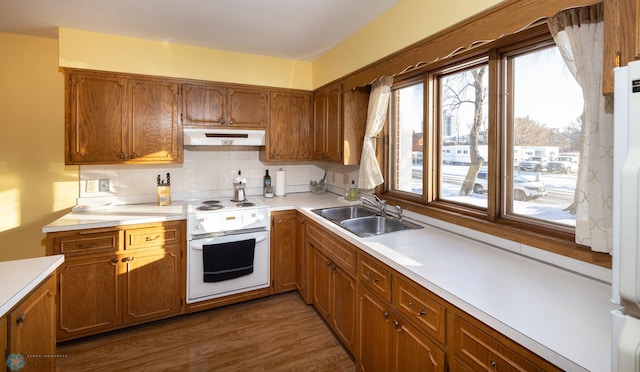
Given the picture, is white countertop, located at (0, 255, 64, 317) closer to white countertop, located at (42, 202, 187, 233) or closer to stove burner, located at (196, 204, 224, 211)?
white countertop, located at (42, 202, 187, 233)

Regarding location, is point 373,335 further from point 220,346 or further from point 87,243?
point 87,243

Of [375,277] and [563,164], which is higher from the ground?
[563,164]

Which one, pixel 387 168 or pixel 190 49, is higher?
pixel 190 49

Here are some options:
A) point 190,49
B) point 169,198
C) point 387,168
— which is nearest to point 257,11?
point 190,49

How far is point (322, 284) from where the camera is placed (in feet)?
8.17

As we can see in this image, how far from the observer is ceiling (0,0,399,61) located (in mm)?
2148

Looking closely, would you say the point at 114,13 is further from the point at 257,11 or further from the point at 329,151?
the point at 329,151

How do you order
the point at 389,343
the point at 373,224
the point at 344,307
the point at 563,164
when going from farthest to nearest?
the point at 373,224 → the point at 344,307 → the point at 389,343 → the point at 563,164

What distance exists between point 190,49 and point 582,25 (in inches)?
115

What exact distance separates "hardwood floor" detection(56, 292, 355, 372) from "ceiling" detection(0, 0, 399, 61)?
7.99ft

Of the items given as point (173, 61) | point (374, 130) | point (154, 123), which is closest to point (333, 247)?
point (374, 130)

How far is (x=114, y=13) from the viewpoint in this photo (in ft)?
7.45

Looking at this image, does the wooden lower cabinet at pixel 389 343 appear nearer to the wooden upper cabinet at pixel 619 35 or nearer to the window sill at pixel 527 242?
the window sill at pixel 527 242

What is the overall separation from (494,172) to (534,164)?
194 mm
